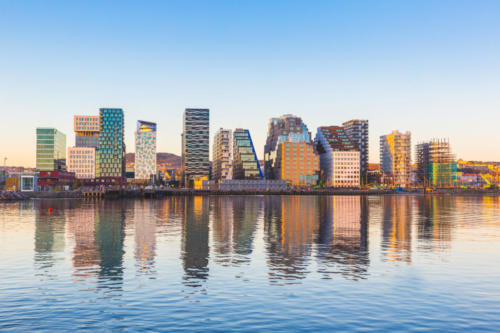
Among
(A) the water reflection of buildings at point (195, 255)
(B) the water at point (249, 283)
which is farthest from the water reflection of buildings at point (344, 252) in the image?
(A) the water reflection of buildings at point (195, 255)

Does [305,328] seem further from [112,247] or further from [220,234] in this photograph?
[220,234]

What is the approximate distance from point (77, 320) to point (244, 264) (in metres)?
17.8

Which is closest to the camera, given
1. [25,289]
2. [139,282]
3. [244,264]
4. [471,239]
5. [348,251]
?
[25,289]

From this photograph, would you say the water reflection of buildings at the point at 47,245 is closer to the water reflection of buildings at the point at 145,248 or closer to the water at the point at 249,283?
the water at the point at 249,283

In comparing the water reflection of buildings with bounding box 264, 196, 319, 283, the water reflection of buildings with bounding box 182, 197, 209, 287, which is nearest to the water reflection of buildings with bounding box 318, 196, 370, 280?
the water reflection of buildings with bounding box 264, 196, 319, 283

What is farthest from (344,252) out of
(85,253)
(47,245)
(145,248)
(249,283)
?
(47,245)

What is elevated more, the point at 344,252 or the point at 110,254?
the point at 110,254

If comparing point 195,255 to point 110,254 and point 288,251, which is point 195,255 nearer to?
point 110,254

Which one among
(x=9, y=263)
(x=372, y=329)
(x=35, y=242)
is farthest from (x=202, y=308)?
(x=35, y=242)

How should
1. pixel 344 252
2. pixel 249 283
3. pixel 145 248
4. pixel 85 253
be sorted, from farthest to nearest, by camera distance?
pixel 145 248
pixel 344 252
pixel 85 253
pixel 249 283

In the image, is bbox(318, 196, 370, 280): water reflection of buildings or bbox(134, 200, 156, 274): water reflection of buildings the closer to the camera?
bbox(318, 196, 370, 280): water reflection of buildings

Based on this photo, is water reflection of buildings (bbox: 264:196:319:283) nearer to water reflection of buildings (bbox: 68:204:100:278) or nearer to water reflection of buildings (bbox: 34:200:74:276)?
water reflection of buildings (bbox: 68:204:100:278)

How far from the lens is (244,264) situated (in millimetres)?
38875

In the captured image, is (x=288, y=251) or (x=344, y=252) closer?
(x=344, y=252)
